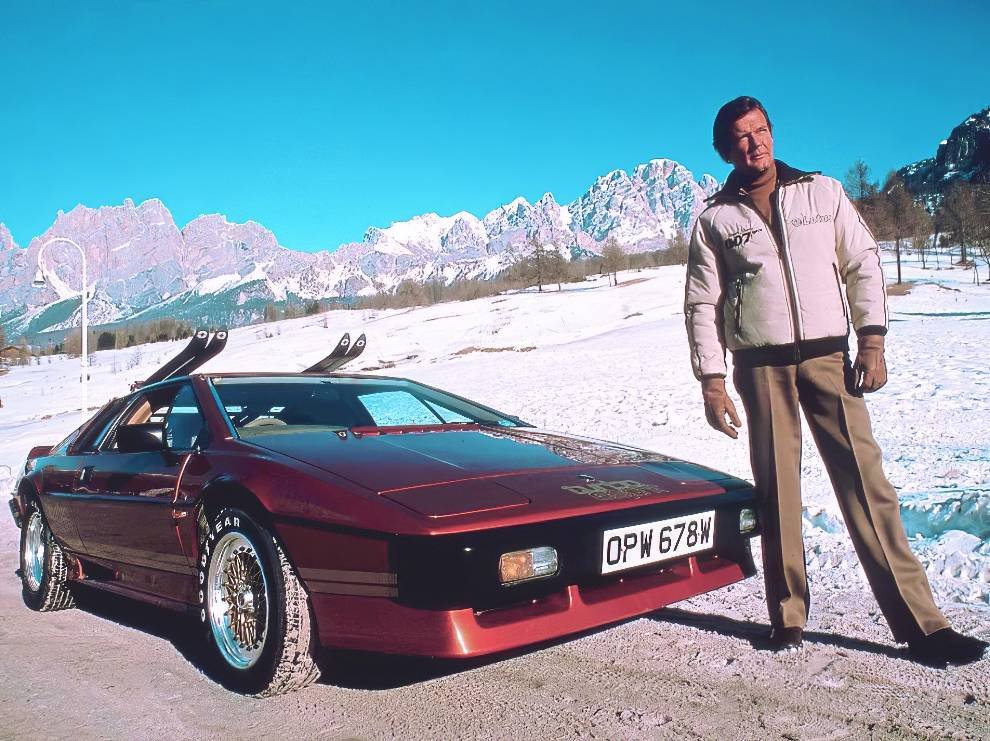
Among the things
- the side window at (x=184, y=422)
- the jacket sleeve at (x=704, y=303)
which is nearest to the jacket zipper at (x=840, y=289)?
the jacket sleeve at (x=704, y=303)

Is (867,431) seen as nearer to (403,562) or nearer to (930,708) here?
(930,708)

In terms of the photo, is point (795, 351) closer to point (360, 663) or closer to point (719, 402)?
point (719, 402)

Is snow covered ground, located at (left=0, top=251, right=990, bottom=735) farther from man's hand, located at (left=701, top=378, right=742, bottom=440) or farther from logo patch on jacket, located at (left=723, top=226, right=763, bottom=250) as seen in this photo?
logo patch on jacket, located at (left=723, top=226, right=763, bottom=250)

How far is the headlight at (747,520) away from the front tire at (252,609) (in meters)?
1.59

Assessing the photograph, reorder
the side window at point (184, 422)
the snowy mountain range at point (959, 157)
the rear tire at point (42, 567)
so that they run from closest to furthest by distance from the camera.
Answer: the side window at point (184, 422)
the rear tire at point (42, 567)
the snowy mountain range at point (959, 157)

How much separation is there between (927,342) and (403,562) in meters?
15.6

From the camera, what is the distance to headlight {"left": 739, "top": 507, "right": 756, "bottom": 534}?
9.29ft

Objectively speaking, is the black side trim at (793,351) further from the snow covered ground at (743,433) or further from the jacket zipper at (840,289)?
the snow covered ground at (743,433)

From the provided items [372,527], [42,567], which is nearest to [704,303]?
[372,527]

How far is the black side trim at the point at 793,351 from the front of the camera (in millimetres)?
2604

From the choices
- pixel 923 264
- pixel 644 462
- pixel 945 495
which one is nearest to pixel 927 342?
pixel 945 495

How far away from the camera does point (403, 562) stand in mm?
2092

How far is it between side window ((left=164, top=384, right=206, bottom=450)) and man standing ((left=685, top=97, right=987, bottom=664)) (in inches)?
82.9

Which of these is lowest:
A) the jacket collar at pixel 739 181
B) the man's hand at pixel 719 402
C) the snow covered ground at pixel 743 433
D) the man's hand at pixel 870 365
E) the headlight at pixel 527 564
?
the snow covered ground at pixel 743 433
